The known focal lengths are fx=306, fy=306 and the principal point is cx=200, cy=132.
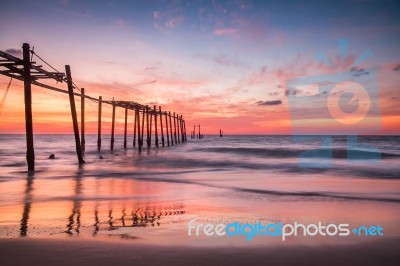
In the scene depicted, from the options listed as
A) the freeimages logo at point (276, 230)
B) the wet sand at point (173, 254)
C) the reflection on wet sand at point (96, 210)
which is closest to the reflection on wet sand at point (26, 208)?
the reflection on wet sand at point (96, 210)

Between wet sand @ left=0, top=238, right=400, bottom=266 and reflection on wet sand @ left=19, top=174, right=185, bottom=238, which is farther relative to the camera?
reflection on wet sand @ left=19, top=174, right=185, bottom=238

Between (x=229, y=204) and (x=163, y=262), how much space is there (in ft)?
11.2

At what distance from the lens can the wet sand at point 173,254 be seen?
309cm

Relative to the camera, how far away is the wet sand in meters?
3.09

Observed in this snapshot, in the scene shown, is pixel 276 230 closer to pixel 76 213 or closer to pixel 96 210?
pixel 96 210

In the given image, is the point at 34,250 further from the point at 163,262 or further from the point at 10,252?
Answer: the point at 163,262

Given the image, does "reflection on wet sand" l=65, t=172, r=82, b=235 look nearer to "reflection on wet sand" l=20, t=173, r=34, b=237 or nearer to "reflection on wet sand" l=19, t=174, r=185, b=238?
"reflection on wet sand" l=19, t=174, r=185, b=238

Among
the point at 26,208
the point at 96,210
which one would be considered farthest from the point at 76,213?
the point at 26,208

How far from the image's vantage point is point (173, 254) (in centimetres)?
330

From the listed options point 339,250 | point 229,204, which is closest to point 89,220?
point 229,204

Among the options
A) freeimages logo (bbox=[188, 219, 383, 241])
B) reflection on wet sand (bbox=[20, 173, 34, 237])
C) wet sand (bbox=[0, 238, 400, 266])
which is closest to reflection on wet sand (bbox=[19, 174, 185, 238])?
reflection on wet sand (bbox=[20, 173, 34, 237])

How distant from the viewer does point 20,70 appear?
10.5 m

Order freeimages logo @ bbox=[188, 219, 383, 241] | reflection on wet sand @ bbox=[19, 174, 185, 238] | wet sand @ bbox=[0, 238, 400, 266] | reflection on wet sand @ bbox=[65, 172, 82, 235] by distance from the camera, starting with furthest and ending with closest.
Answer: reflection on wet sand @ bbox=[19, 174, 185, 238] < reflection on wet sand @ bbox=[65, 172, 82, 235] < freeimages logo @ bbox=[188, 219, 383, 241] < wet sand @ bbox=[0, 238, 400, 266]

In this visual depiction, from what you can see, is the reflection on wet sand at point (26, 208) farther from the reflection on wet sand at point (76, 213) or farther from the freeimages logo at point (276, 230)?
the freeimages logo at point (276, 230)
